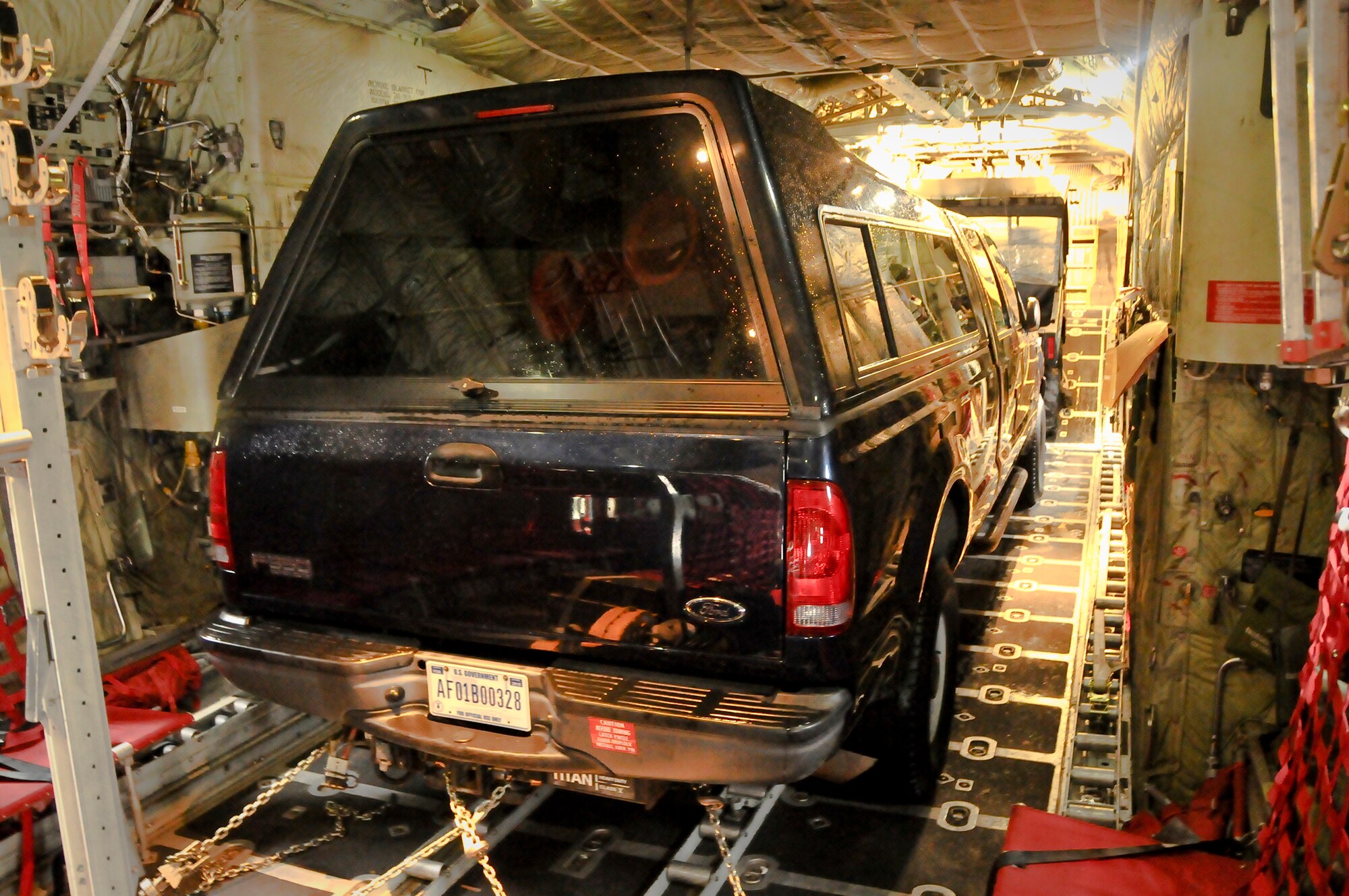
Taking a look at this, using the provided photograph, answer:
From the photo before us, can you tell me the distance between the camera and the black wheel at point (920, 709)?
A: 3021mm

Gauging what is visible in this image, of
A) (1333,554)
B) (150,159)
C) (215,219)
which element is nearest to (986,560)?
(1333,554)

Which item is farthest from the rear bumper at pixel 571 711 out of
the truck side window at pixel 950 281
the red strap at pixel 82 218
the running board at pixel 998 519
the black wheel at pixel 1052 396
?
the black wheel at pixel 1052 396

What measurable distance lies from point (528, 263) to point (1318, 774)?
7.03ft

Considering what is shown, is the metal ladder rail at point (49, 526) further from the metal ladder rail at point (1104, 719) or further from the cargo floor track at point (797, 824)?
the metal ladder rail at point (1104, 719)

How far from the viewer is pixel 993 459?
173 inches

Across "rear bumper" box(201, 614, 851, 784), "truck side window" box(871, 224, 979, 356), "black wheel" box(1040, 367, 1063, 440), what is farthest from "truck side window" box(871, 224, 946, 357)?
"black wheel" box(1040, 367, 1063, 440)

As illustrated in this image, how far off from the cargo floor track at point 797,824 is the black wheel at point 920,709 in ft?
0.41

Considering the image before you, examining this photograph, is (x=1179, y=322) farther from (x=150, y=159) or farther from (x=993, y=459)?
(x=150, y=159)

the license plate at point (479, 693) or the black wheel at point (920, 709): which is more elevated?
the license plate at point (479, 693)

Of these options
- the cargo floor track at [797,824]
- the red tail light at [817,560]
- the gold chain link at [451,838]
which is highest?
the red tail light at [817,560]

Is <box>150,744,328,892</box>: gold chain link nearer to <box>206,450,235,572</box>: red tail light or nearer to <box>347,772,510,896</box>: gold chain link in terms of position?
<box>347,772,510,896</box>: gold chain link

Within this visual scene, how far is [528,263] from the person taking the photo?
2715 millimetres

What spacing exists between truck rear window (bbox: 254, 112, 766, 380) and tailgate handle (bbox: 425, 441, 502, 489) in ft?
0.76

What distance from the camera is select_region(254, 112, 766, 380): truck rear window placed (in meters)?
2.47
